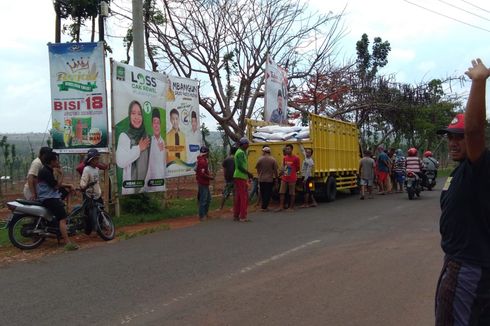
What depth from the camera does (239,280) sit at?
21.4ft

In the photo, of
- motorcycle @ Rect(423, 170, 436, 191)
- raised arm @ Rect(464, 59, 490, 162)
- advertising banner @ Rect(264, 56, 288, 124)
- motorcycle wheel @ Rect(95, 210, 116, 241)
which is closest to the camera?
raised arm @ Rect(464, 59, 490, 162)

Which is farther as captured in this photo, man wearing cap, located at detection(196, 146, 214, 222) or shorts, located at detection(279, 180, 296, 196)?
shorts, located at detection(279, 180, 296, 196)

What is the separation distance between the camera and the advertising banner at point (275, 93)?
1727 centimetres

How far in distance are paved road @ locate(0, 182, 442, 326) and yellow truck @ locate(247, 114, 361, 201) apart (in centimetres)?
506

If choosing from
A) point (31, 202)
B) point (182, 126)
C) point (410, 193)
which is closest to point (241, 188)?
point (182, 126)

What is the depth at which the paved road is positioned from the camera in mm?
5191

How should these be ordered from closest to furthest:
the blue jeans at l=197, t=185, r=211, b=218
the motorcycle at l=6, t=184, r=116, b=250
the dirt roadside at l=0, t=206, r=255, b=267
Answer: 1. the dirt roadside at l=0, t=206, r=255, b=267
2. the motorcycle at l=6, t=184, r=116, b=250
3. the blue jeans at l=197, t=185, r=211, b=218

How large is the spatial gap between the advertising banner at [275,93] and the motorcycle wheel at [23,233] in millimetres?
9528

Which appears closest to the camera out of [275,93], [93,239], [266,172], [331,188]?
[93,239]

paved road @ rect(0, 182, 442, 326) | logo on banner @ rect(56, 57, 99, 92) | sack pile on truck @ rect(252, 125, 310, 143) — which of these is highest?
logo on banner @ rect(56, 57, 99, 92)

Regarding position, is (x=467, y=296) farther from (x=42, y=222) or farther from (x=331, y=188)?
(x=331, y=188)

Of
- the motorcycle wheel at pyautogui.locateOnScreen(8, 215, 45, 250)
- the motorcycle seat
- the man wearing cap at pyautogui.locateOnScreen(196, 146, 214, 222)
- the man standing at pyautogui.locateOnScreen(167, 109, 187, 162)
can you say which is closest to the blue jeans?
the man wearing cap at pyautogui.locateOnScreen(196, 146, 214, 222)

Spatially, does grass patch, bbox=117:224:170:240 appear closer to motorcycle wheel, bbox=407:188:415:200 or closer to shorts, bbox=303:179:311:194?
shorts, bbox=303:179:311:194

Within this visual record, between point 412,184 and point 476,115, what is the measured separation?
14588mm
